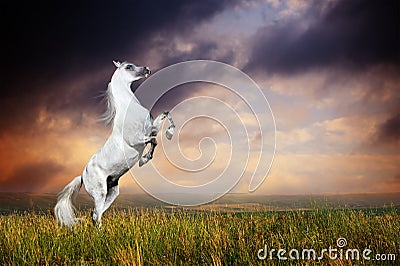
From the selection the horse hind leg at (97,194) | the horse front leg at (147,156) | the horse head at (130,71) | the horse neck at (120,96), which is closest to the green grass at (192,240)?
the horse hind leg at (97,194)

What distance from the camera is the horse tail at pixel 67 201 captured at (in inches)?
301

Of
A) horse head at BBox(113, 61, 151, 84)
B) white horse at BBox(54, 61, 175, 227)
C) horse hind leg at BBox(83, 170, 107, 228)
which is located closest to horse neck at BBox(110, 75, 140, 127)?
white horse at BBox(54, 61, 175, 227)

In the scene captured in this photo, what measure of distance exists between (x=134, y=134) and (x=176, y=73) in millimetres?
1563

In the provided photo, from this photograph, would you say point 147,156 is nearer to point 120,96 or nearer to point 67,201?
point 120,96

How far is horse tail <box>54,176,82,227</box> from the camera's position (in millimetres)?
7645

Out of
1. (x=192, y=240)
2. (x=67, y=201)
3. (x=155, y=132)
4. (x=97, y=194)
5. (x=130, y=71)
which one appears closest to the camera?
(x=192, y=240)

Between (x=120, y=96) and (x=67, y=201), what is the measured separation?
8.05 feet

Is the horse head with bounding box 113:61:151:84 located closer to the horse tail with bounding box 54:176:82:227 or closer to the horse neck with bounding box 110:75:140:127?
the horse neck with bounding box 110:75:140:127

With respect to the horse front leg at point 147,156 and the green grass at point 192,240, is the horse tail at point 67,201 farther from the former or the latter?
the horse front leg at point 147,156

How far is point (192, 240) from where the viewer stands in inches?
211

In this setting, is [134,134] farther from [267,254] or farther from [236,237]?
[267,254]

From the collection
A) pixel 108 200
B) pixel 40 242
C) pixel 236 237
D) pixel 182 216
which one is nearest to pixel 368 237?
pixel 236 237

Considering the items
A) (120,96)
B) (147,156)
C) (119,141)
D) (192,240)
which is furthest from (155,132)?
(192,240)

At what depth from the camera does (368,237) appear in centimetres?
601
